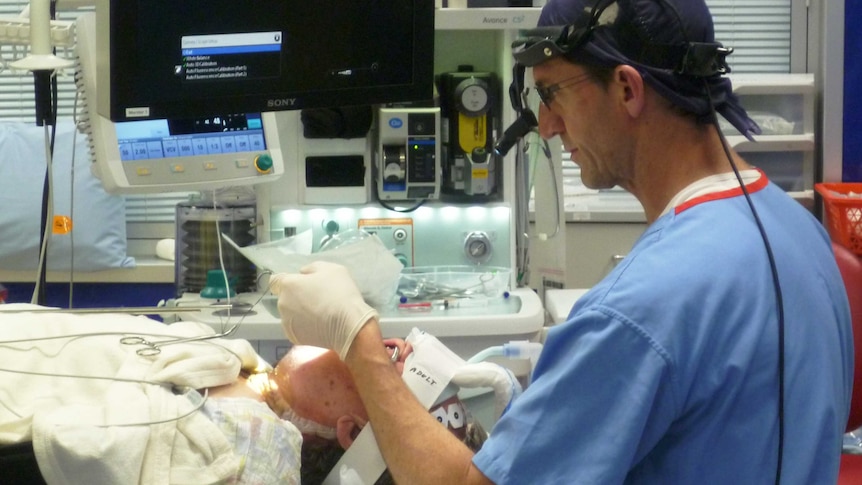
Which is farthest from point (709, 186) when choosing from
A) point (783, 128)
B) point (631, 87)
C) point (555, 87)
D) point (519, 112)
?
point (783, 128)

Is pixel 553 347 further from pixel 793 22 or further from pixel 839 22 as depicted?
pixel 793 22

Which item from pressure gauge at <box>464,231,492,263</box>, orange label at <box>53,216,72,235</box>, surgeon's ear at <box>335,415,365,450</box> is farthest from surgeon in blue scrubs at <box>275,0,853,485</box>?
pressure gauge at <box>464,231,492,263</box>

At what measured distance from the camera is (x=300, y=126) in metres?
2.63

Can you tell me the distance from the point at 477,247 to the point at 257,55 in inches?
37.7

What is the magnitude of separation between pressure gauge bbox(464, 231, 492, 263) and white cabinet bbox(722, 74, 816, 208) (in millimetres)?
1100

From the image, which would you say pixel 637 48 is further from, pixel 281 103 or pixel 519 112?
pixel 281 103

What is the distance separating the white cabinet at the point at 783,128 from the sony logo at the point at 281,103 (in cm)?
186

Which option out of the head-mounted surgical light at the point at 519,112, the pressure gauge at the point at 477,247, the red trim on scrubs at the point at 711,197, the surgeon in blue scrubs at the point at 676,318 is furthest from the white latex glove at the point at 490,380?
the pressure gauge at the point at 477,247

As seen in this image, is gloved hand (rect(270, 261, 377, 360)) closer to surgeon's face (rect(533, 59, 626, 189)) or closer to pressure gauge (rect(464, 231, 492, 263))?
surgeon's face (rect(533, 59, 626, 189))

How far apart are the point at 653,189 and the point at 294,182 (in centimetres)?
145

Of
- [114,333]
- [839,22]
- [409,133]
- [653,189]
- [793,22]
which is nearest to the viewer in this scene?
[653,189]

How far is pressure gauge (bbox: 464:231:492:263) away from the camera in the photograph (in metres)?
2.66

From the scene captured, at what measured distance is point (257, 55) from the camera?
191 cm

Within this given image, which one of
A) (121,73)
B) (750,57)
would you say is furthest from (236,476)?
(750,57)
